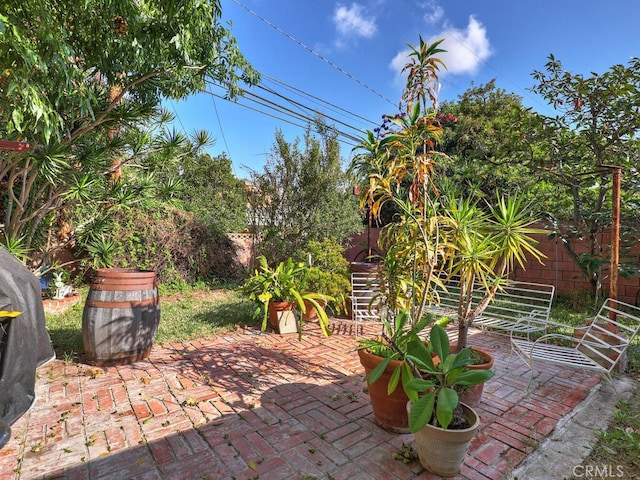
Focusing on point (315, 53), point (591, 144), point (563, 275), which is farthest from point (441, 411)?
point (315, 53)

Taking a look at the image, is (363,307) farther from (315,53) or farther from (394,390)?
(315,53)

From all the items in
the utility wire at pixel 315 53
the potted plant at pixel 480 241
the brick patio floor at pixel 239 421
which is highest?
the utility wire at pixel 315 53

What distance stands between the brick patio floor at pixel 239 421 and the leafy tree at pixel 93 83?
6.73 feet

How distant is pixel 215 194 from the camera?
984 centimetres

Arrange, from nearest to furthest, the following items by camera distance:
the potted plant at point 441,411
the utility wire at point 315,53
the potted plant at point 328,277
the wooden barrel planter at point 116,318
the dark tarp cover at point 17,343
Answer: the potted plant at point 441,411 → the dark tarp cover at point 17,343 → the wooden barrel planter at point 116,318 → the potted plant at point 328,277 → the utility wire at point 315,53

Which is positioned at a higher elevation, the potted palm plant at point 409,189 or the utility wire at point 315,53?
the utility wire at point 315,53

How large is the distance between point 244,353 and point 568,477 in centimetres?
277

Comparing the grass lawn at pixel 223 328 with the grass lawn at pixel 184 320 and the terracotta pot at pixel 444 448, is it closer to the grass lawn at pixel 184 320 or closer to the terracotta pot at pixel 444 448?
the grass lawn at pixel 184 320

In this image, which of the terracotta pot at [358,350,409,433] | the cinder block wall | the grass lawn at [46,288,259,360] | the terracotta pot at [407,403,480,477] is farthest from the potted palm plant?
the cinder block wall

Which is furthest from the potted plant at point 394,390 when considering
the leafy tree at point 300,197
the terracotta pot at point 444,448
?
the leafy tree at point 300,197

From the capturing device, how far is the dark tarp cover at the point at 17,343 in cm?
173

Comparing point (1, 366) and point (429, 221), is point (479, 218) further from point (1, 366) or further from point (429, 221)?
point (1, 366)

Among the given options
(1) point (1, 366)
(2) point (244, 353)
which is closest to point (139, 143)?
(2) point (244, 353)

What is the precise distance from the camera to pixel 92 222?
5.08 m
